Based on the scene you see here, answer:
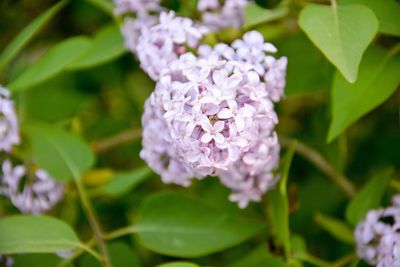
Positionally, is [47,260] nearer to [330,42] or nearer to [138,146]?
[138,146]

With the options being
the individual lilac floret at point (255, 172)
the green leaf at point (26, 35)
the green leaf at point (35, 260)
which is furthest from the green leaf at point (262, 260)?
the green leaf at point (26, 35)

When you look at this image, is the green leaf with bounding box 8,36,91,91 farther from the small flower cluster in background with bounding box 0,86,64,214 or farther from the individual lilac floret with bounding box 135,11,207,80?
the individual lilac floret with bounding box 135,11,207,80

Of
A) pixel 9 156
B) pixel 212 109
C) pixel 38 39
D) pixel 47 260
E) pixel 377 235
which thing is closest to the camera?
pixel 212 109

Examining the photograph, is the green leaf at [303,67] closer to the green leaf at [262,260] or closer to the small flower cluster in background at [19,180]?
the green leaf at [262,260]

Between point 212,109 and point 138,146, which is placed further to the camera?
point 138,146

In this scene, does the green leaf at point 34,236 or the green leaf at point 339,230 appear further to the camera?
the green leaf at point 339,230

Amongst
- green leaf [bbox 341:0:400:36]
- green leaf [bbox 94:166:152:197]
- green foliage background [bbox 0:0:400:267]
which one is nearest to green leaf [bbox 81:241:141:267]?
green foliage background [bbox 0:0:400:267]

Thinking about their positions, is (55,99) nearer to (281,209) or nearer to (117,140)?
(117,140)

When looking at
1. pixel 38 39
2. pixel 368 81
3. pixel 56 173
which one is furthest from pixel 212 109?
pixel 38 39
